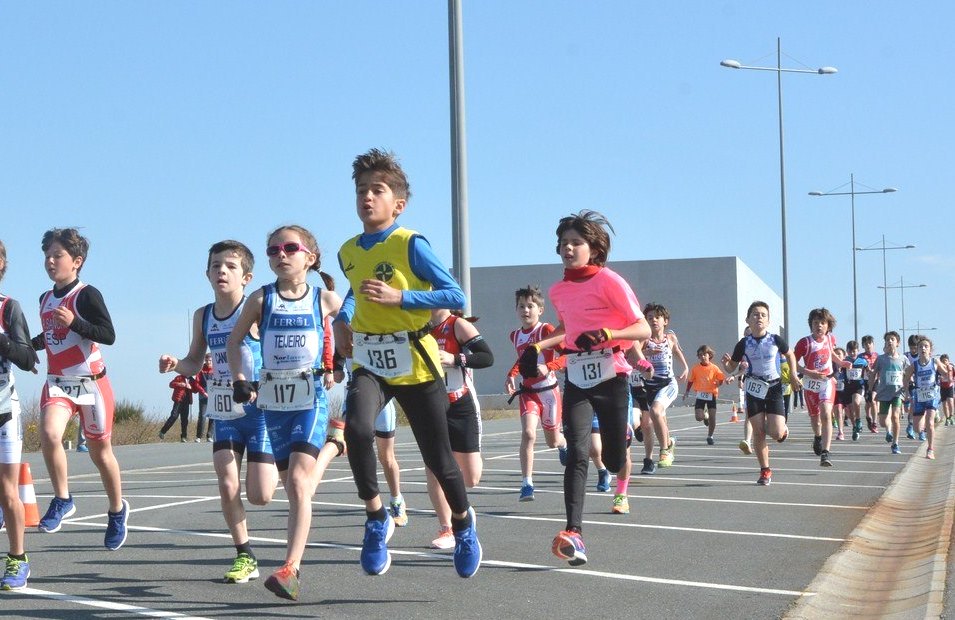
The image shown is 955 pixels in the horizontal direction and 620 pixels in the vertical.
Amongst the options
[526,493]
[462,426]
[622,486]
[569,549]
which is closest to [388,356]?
[569,549]

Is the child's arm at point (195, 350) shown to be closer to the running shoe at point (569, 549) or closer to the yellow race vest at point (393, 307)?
the yellow race vest at point (393, 307)

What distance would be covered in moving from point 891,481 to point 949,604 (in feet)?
27.8

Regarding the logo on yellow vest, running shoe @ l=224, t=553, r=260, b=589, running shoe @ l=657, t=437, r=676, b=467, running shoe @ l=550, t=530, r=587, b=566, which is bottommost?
running shoe @ l=657, t=437, r=676, b=467

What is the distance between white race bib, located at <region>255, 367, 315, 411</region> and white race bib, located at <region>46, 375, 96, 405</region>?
218 centimetres

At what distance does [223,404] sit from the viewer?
7.03m

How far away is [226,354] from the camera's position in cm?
713

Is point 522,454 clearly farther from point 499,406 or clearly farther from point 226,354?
point 499,406

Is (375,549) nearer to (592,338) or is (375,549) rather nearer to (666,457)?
(592,338)

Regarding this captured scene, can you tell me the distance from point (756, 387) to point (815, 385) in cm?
470

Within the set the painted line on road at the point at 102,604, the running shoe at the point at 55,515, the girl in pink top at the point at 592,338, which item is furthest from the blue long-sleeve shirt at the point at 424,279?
the running shoe at the point at 55,515

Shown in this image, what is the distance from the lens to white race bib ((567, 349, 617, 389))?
7.92 meters

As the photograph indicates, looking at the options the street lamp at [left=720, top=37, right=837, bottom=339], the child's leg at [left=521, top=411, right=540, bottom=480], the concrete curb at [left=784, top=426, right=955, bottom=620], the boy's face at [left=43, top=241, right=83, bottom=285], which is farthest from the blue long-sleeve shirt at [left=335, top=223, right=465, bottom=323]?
the street lamp at [left=720, top=37, right=837, bottom=339]

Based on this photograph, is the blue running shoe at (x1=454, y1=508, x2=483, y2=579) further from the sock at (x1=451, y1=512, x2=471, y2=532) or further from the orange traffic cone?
the orange traffic cone

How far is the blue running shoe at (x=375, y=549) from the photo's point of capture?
20.3 feet
